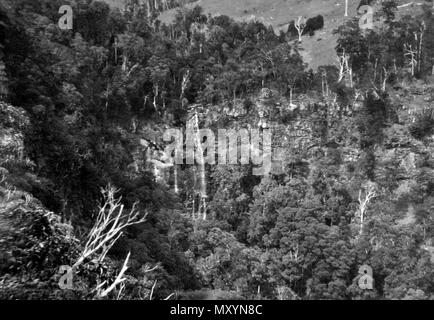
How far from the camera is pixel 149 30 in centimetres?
8862

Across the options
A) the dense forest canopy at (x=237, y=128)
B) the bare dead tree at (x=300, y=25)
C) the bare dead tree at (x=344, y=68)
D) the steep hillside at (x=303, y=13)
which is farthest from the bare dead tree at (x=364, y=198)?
the bare dead tree at (x=300, y=25)

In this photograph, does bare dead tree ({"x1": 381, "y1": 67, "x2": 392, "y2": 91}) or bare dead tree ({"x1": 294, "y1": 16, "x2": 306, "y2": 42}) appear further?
bare dead tree ({"x1": 294, "y1": 16, "x2": 306, "y2": 42})

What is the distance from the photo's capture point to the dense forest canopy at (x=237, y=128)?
136ft

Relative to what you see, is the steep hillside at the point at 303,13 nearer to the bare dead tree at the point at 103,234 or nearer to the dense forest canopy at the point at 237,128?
the dense forest canopy at the point at 237,128

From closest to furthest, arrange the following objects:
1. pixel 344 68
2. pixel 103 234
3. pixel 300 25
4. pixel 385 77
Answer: pixel 103 234, pixel 385 77, pixel 344 68, pixel 300 25

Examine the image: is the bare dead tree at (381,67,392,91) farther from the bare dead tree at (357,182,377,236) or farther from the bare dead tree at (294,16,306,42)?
the bare dead tree at (294,16,306,42)

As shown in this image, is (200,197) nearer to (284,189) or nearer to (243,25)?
(284,189)

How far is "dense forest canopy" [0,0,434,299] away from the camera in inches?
1626

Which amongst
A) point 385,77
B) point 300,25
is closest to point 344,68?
point 385,77

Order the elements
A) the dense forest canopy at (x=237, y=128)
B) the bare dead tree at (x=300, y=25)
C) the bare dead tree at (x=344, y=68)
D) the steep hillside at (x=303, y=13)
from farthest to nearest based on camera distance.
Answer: the bare dead tree at (x=300, y=25)
the steep hillside at (x=303, y=13)
the bare dead tree at (x=344, y=68)
the dense forest canopy at (x=237, y=128)

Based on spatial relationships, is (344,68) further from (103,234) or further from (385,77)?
(103,234)

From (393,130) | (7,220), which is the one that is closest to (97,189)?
(7,220)

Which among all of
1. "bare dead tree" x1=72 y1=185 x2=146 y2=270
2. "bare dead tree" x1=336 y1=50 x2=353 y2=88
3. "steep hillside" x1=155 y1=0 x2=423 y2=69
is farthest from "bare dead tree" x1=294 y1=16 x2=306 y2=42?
"bare dead tree" x1=72 y1=185 x2=146 y2=270

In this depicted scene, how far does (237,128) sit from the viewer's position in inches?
3132
